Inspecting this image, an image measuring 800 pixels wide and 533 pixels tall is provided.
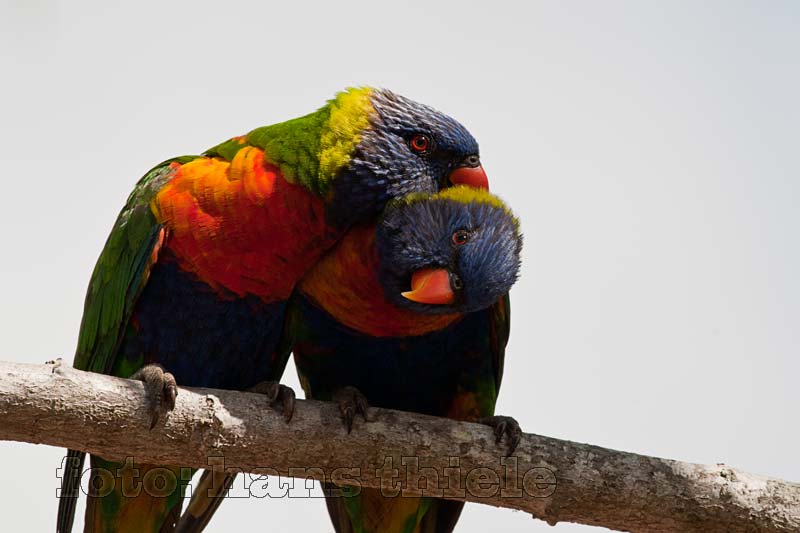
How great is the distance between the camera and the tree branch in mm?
3496

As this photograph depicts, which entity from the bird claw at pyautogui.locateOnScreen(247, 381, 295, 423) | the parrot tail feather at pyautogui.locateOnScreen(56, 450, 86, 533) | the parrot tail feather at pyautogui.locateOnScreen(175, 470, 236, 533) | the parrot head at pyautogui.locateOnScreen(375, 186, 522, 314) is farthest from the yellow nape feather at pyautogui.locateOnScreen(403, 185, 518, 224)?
the parrot tail feather at pyautogui.locateOnScreen(56, 450, 86, 533)

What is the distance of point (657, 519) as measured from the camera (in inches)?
145

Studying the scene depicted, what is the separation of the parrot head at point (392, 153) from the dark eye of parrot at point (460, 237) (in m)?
0.36

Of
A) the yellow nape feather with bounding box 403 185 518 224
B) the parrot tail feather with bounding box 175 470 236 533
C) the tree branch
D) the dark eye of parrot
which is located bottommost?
the parrot tail feather with bounding box 175 470 236 533

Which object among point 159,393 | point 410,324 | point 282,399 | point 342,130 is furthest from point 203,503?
point 342,130

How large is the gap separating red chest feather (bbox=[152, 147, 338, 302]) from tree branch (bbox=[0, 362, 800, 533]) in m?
0.68

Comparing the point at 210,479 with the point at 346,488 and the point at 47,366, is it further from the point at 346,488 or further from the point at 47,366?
the point at 47,366

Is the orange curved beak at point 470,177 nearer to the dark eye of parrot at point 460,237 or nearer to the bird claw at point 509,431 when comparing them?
the dark eye of parrot at point 460,237

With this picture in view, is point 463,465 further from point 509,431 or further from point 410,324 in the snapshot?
point 410,324

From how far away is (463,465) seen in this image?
149 inches

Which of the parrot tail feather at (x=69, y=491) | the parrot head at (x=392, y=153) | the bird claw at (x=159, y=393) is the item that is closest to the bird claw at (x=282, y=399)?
the bird claw at (x=159, y=393)

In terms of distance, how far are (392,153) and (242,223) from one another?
0.77 m

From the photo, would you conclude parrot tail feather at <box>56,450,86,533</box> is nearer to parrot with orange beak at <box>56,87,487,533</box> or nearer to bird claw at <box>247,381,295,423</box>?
parrot with orange beak at <box>56,87,487,533</box>

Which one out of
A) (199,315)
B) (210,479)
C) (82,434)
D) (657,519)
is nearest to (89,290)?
(199,315)
